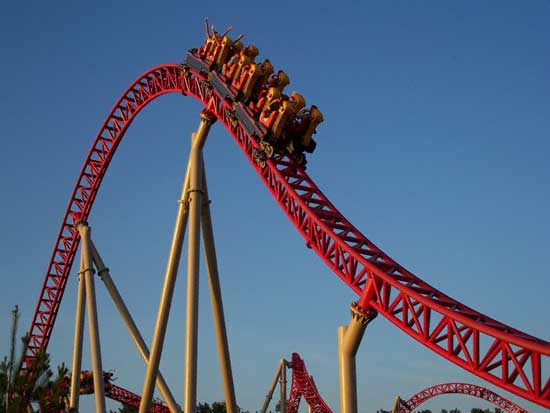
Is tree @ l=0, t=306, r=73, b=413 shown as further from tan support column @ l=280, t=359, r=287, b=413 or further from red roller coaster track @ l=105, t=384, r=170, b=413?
red roller coaster track @ l=105, t=384, r=170, b=413

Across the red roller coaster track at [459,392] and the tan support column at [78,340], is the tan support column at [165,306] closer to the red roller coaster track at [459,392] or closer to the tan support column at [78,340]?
the tan support column at [78,340]

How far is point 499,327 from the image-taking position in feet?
44.9

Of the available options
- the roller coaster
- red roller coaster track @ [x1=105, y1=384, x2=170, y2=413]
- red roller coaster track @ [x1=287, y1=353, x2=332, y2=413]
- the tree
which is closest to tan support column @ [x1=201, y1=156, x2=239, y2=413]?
the roller coaster

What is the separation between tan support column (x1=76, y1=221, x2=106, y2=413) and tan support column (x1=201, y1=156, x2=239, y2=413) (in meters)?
4.14

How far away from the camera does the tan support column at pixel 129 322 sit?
71.6 feet

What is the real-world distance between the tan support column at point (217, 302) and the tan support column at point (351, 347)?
5.22 metres

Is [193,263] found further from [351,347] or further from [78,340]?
[78,340]

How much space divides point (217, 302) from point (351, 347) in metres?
5.74

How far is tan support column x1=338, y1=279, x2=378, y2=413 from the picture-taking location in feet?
47.7

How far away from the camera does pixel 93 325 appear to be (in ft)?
74.1

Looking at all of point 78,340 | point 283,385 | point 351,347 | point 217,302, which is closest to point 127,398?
point 283,385

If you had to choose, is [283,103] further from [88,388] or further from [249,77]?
[88,388]

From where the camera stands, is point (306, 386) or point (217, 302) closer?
point (217, 302)

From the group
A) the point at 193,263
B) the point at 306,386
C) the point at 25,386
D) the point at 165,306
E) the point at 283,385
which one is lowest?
the point at 25,386
